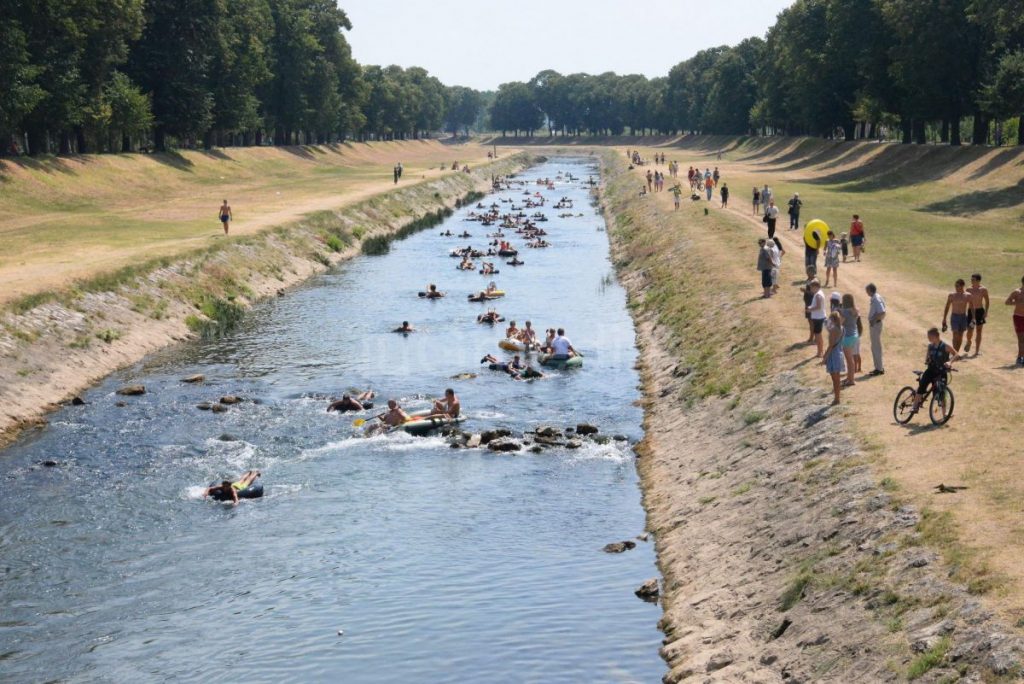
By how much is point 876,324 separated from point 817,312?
4.21 metres

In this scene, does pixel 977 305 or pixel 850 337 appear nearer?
pixel 850 337

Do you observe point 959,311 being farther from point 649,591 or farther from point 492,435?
point 492,435

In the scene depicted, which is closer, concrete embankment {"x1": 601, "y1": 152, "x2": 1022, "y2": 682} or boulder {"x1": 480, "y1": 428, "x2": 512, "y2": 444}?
concrete embankment {"x1": 601, "y1": 152, "x2": 1022, "y2": 682}

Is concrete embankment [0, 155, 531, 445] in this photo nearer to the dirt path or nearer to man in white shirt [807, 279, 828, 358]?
man in white shirt [807, 279, 828, 358]

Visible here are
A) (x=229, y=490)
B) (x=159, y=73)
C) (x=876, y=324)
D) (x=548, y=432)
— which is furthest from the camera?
(x=159, y=73)

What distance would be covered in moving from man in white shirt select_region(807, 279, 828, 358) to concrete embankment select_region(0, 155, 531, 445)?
84.7 feet

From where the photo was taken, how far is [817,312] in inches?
1379

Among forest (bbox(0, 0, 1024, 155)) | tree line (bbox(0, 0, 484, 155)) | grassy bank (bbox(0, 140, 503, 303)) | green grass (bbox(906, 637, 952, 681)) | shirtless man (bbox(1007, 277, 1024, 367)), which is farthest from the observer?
tree line (bbox(0, 0, 484, 155))

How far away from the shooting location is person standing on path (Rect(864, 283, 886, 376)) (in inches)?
1193

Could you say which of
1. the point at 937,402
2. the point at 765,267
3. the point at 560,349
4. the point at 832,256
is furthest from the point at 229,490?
the point at 832,256

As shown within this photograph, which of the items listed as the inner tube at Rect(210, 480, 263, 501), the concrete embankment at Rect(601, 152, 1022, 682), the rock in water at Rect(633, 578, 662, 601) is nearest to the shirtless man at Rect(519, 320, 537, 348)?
the concrete embankment at Rect(601, 152, 1022, 682)

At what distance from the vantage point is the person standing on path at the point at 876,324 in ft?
99.4

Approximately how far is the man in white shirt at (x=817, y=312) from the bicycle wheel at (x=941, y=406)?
27.4 ft

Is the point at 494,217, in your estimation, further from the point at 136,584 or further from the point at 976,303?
the point at 136,584
